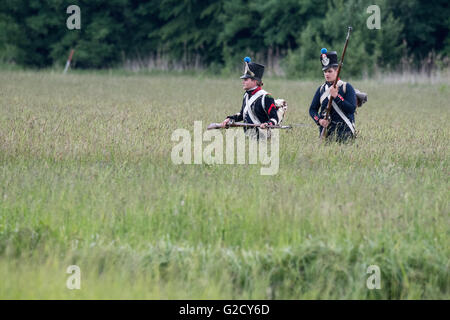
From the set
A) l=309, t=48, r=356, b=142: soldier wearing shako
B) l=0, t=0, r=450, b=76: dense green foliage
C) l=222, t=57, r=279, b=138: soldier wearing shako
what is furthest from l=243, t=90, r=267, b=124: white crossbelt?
l=0, t=0, r=450, b=76: dense green foliage

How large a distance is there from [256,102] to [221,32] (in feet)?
116

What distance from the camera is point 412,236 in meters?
5.66

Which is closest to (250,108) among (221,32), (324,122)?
(324,122)

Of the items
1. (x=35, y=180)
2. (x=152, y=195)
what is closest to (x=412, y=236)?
(x=152, y=195)

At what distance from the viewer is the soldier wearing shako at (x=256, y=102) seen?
941 cm

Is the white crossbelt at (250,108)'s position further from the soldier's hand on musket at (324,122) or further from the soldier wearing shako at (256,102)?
the soldier's hand on musket at (324,122)

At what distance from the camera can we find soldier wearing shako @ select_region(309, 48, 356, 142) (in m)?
9.32

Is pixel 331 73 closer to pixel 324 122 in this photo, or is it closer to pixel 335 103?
pixel 335 103

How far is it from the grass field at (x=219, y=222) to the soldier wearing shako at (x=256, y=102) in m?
0.53

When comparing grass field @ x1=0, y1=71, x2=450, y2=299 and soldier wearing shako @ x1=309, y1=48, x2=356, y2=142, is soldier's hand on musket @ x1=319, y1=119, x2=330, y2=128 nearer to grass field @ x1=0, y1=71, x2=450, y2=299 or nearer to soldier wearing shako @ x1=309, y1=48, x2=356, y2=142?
soldier wearing shako @ x1=309, y1=48, x2=356, y2=142

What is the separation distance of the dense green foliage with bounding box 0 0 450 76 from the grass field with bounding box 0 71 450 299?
1061 inches

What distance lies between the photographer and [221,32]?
44.1 metres

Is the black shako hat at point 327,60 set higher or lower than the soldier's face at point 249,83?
higher

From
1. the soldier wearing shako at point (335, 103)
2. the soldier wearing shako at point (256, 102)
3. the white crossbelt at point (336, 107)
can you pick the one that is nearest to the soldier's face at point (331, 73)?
the soldier wearing shako at point (335, 103)
